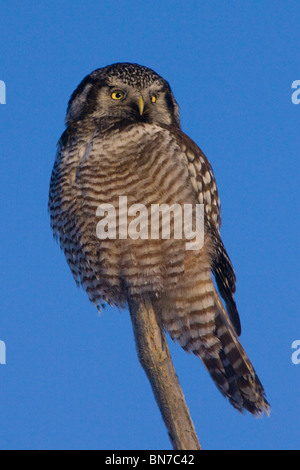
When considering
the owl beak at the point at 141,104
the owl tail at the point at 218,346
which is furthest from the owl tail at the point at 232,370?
the owl beak at the point at 141,104

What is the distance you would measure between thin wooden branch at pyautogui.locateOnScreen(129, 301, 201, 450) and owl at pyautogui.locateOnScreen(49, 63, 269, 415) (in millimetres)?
324

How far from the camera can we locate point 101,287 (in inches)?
200

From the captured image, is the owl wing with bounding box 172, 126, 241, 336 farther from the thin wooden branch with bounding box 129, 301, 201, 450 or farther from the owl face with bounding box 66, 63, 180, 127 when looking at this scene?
the thin wooden branch with bounding box 129, 301, 201, 450

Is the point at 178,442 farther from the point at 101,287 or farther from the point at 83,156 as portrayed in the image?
the point at 83,156

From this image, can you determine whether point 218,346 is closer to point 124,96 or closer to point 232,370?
point 232,370

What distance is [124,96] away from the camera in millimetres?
5180

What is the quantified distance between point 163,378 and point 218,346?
0.88m

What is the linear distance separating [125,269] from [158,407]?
3.31ft

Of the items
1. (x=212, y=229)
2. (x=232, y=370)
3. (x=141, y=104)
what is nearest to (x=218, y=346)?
(x=232, y=370)

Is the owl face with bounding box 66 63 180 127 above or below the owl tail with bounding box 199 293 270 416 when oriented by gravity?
above

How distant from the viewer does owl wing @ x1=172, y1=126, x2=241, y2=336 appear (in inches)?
198

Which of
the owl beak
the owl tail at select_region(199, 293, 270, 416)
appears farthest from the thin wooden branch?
the owl beak

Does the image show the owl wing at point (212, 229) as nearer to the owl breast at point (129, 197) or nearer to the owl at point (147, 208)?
the owl at point (147, 208)

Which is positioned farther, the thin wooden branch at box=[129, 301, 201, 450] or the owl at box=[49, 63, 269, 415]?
the owl at box=[49, 63, 269, 415]
